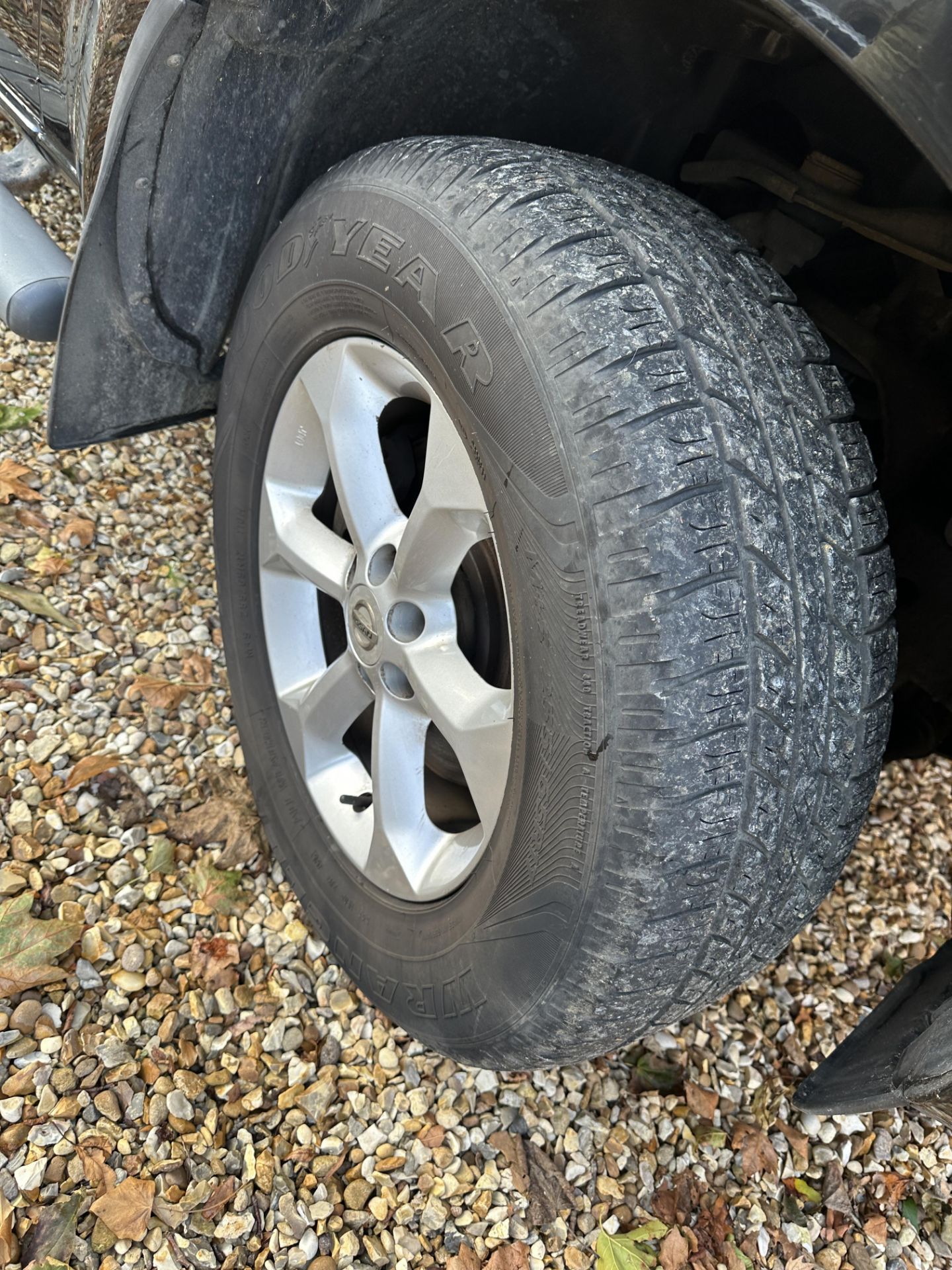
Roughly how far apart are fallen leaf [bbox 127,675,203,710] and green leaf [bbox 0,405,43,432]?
1032 mm

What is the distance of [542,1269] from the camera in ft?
5.19

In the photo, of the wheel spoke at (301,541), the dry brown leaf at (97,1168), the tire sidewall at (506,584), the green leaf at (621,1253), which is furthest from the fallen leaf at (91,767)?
the green leaf at (621,1253)

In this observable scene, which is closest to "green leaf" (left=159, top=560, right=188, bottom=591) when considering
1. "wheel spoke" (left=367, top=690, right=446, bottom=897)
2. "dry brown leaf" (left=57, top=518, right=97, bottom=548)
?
"dry brown leaf" (left=57, top=518, right=97, bottom=548)

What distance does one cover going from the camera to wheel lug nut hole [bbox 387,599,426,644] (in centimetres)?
160

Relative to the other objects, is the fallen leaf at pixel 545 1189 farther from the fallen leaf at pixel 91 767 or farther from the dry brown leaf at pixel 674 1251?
the fallen leaf at pixel 91 767

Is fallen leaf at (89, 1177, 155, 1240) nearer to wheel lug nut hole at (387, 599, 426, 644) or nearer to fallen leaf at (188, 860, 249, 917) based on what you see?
fallen leaf at (188, 860, 249, 917)

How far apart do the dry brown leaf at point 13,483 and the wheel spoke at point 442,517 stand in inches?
61.6

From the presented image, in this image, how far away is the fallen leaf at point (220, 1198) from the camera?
155cm

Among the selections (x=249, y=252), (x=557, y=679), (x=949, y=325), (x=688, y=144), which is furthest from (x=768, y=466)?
(x=249, y=252)

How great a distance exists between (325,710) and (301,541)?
0.33 meters

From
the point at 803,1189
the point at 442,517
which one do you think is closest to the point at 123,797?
the point at 442,517

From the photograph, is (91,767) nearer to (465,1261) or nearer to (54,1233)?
(54,1233)

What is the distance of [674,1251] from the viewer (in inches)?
64.2

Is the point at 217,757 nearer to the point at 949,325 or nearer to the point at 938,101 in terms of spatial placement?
the point at 949,325
